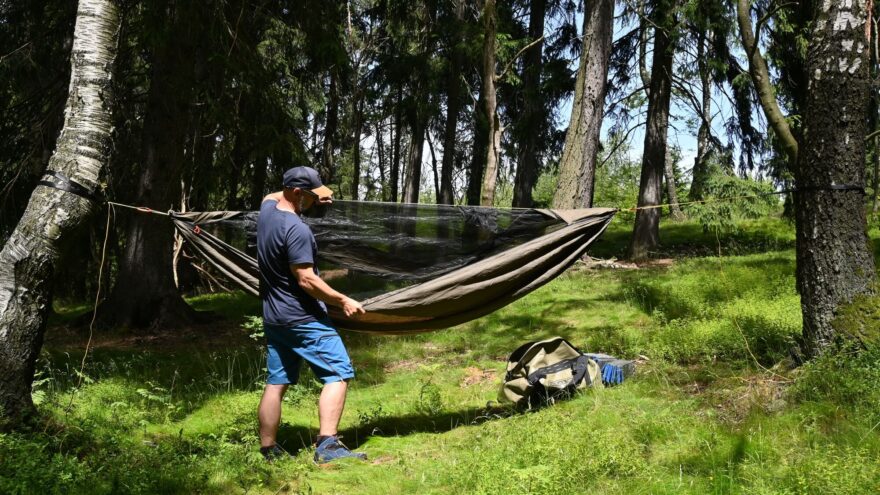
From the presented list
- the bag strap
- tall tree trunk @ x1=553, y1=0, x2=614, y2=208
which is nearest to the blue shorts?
the bag strap

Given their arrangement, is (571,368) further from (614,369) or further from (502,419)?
(502,419)

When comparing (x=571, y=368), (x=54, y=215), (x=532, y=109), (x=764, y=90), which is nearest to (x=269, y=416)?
(x=54, y=215)

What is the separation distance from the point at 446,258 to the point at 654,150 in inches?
333

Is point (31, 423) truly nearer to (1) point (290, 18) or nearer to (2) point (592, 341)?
(2) point (592, 341)

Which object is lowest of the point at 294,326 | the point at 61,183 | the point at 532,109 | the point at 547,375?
the point at 547,375

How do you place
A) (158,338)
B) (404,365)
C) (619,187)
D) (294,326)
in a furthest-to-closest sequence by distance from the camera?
(619,187) → (158,338) → (404,365) → (294,326)

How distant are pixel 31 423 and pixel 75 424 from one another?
0.30 m

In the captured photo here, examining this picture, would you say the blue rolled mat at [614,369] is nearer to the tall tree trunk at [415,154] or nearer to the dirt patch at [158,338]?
the dirt patch at [158,338]

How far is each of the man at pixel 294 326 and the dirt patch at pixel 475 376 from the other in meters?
1.95

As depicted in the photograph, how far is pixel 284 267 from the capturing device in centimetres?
376

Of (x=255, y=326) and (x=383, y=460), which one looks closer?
(x=383, y=460)

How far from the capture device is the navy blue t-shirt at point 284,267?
12.1 feet

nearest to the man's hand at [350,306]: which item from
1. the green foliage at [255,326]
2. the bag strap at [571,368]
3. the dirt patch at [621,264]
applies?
the green foliage at [255,326]

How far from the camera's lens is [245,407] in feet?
15.7
